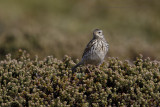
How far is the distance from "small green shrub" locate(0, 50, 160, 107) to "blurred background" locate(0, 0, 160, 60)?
259 inches

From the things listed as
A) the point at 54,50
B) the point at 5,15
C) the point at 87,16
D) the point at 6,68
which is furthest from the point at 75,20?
the point at 6,68

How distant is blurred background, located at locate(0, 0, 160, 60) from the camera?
1470 centimetres

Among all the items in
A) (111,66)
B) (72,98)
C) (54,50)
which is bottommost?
(72,98)

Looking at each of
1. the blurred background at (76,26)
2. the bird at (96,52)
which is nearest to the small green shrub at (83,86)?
the bird at (96,52)

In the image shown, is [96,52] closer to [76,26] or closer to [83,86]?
[83,86]

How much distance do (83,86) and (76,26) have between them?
15.2 m


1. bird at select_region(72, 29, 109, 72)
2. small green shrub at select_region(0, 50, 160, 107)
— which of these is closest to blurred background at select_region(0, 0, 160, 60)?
→ bird at select_region(72, 29, 109, 72)

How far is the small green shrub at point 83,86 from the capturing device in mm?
6250

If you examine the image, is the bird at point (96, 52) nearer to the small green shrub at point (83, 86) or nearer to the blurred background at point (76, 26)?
the small green shrub at point (83, 86)

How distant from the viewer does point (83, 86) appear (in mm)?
6469

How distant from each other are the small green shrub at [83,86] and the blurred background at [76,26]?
6569mm

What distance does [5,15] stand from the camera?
21.5 meters

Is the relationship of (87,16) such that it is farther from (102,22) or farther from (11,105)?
(11,105)

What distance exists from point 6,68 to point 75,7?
17.4 m
